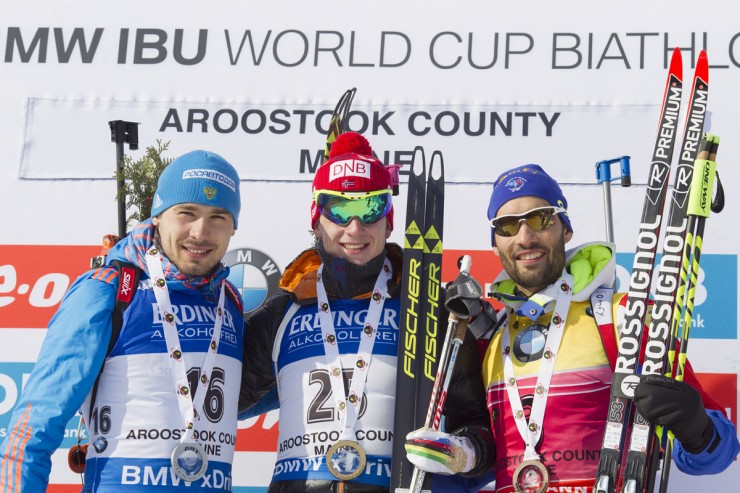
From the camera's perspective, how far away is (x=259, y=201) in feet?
16.2

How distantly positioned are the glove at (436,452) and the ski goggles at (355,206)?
0.84 m

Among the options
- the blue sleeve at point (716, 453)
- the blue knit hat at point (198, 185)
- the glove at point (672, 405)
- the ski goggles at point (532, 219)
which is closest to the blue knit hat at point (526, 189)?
the ski goggles at point (532, 219)

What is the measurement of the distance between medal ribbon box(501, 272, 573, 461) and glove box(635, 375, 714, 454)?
1.10 feet

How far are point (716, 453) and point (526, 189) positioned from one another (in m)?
1.12

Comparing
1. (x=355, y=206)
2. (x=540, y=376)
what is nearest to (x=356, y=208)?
(x=355, y=206)

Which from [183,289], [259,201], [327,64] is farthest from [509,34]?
[183,289]

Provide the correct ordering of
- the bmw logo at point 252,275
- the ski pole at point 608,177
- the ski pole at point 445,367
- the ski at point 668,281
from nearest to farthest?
the ski at point 668,281, the ski pole at point 445,367, the ski pole at point 608,177, the bmw logo at point 252,275

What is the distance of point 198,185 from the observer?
142 inches

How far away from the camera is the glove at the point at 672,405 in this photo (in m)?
3.10

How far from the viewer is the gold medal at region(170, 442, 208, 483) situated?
334 cm

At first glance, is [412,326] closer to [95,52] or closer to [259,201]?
[259,201]

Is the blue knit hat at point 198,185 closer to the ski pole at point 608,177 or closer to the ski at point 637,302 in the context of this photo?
the ski at point 637,302

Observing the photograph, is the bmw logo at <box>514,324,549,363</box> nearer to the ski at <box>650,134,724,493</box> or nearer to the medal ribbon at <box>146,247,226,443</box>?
the ski at <box>650,134,724,493</box>

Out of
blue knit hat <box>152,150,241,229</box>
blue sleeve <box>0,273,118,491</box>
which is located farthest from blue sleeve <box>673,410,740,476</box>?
blue sleeve <box>0,273,118,491</box>
